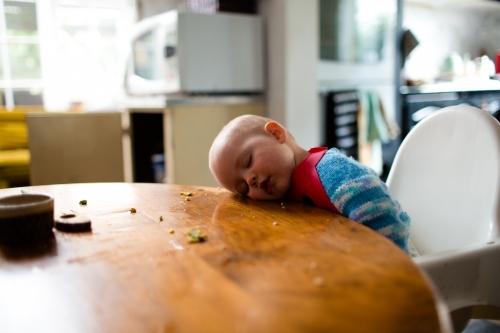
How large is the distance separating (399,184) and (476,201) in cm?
23

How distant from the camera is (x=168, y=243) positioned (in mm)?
590

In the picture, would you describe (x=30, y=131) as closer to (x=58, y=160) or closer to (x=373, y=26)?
(x=58, y=160)

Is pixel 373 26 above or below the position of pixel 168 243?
above

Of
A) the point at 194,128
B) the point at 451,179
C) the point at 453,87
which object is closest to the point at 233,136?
the point at 451,179

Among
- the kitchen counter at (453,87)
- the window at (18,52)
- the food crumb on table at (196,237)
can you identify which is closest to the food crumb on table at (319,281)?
the food crumb on table at (196,237)

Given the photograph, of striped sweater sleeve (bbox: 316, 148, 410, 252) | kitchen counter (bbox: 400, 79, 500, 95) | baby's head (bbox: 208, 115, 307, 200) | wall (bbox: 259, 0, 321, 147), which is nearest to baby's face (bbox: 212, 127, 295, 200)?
baby's head (bbox: 208, 115, 307, 200)

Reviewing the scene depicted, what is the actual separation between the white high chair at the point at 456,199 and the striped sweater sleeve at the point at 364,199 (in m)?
0.06

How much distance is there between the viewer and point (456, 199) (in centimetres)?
96

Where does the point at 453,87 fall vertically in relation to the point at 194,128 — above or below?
above

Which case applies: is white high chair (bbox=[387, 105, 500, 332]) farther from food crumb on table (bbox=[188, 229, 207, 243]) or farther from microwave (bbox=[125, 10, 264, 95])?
microwave (bbox=[125, 10, 264, 95])

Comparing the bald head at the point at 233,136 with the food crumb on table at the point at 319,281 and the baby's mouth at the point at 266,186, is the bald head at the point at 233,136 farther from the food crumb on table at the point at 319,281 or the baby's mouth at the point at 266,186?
the food crumb on table at the point at 319,281

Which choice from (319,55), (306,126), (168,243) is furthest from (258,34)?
(168,243)

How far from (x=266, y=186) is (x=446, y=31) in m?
3.08

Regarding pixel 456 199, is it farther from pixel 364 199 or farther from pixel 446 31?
pixel 446 31
